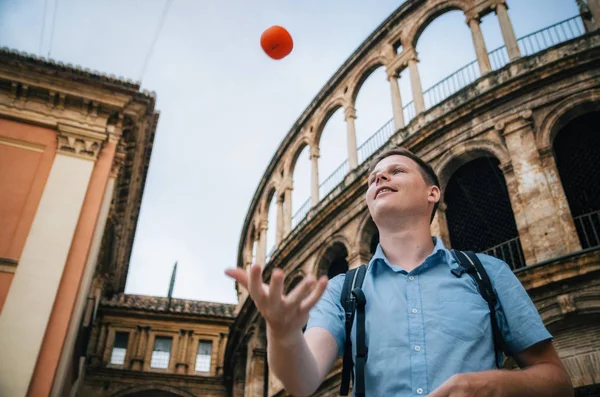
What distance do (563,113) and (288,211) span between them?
10.3 meters

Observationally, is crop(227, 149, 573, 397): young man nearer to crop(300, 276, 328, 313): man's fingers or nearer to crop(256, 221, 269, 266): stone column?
crop(300, 276, 328, 313): man's fingers

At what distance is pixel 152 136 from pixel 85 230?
517 centimetres

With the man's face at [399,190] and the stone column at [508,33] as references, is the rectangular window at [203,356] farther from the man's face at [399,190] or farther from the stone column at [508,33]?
the man's face at [399,190]

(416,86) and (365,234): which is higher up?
(416,86)

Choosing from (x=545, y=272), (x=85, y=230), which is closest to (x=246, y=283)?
(x=545, y=272)

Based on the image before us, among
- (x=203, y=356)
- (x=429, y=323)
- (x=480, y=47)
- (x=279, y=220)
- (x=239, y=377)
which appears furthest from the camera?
(x=203, y=356)

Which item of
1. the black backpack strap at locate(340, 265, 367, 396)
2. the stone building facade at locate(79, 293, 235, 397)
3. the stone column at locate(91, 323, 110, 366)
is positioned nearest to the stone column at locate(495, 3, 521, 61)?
the black backpack strap at locate(340, 265, 367, 396)

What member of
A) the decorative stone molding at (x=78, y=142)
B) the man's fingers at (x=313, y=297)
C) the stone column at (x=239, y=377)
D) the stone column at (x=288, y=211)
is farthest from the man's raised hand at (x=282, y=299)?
the stone column at (x=239, y=377)

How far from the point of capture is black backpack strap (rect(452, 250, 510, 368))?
171 cm

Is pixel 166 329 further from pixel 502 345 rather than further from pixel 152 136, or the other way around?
pixel 502 345

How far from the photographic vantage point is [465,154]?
11453 millimetres

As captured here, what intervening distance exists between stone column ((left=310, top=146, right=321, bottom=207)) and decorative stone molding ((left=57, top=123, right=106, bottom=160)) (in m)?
7.40

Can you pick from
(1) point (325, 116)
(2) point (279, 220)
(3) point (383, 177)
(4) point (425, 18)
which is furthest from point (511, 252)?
(2) point (279, 220)

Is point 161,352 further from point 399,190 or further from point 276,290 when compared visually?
point 276,290
